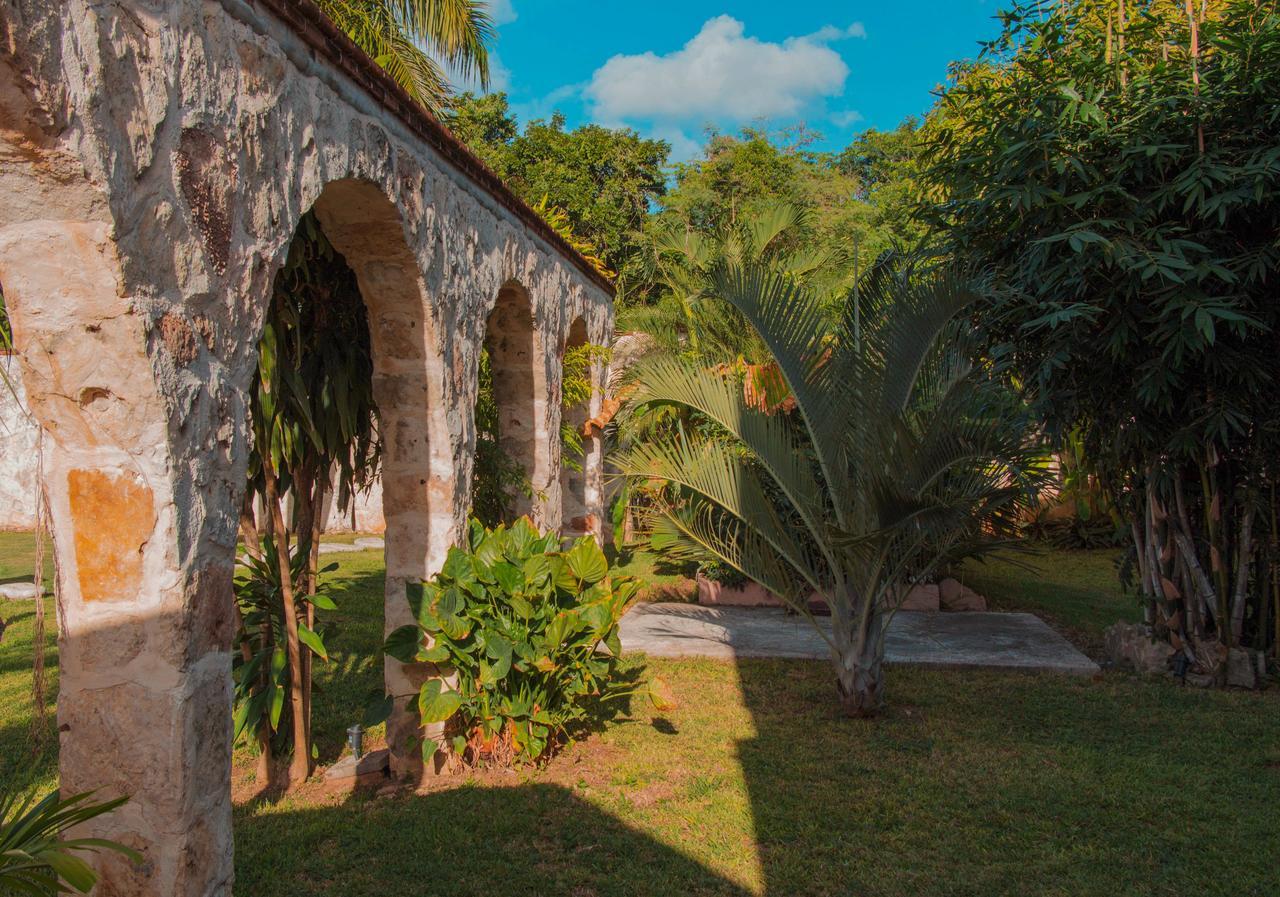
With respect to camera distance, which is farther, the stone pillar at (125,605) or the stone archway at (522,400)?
the stone archway at (522,400)

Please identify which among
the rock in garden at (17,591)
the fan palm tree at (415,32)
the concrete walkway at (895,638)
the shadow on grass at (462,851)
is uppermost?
the fan palm tree at (415,32)

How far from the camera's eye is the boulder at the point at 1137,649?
17.6ft

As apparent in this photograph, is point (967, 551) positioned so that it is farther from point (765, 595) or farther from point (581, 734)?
point (765, 595)

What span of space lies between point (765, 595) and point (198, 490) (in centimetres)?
604

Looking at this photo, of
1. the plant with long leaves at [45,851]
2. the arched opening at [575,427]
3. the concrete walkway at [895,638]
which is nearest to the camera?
the plant with long leaves at [45,851]

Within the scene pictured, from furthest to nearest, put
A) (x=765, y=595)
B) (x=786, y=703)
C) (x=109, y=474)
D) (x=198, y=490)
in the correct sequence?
(x=765, y=595) → (x=786, y=703) → (x=198, y=490) → (x=109, y=474)

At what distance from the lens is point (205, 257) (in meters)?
2.32

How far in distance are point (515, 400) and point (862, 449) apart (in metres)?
2.56

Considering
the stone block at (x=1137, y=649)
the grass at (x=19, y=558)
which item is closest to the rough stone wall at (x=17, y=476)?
the grass at (x=19, y=558)

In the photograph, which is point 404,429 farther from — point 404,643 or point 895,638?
point 895,638

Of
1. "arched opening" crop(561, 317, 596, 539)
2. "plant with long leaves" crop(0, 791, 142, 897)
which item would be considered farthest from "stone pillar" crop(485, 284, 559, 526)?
"plant with long leaves" crop(0, 791, 142, 897)

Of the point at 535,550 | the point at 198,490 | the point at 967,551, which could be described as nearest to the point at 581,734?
the point at 535,550

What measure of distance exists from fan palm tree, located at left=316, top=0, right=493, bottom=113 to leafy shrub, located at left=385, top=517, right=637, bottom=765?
5.78m

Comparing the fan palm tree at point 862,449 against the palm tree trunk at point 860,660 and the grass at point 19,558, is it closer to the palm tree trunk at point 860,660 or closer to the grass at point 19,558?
the palm tree trunk at point 860,660
